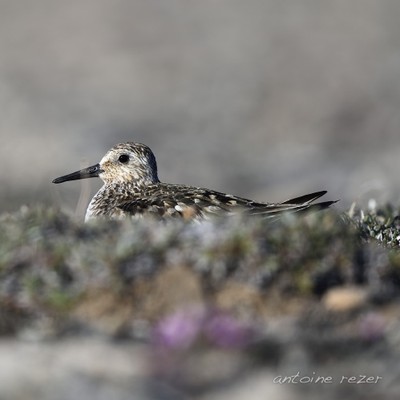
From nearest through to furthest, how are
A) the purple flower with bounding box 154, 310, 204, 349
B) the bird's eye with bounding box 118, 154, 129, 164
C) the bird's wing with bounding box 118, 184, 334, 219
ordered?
the purple flower with bounding box 154, 310, 204, 349 < the bird's wing with bounding box 118, 184, 334, 219 < the bird's eye with bounding box 118, 154, 129, 164

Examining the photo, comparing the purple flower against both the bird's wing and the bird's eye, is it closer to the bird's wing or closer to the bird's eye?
the bird's wing

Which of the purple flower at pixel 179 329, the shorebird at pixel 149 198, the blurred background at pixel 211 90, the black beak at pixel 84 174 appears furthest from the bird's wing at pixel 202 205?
the blurred background at pixel 211 90

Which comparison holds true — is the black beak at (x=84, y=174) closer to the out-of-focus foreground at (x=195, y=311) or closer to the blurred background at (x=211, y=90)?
the out-of-focus foreground at (x=195, y=311)

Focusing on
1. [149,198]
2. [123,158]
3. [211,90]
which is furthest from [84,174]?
[211,90]

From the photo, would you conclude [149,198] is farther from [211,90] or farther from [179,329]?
[211,90]

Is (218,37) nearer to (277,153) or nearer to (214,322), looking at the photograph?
(277,153)

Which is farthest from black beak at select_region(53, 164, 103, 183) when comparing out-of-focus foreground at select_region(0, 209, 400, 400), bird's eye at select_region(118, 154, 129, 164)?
out-of-focus foreground at select_region(0, 209, 400, 400)
